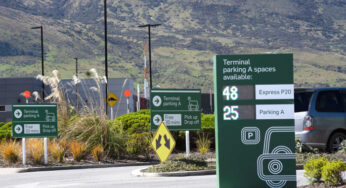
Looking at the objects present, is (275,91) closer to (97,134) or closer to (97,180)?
(97,180)

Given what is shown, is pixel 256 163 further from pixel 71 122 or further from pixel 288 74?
pixel 71 122

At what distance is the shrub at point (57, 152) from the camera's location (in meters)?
22.1

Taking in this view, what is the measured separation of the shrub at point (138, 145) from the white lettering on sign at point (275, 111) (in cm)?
1312

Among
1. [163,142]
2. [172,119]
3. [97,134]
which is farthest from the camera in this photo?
[97,134]

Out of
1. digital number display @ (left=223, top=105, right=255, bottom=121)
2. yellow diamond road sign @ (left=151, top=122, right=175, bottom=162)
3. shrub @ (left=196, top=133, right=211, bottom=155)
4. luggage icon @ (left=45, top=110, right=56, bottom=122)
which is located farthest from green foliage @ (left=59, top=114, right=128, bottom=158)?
digital number display @ (left=223, top=105, right=255, bottom=121)

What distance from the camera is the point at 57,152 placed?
72.8 feet

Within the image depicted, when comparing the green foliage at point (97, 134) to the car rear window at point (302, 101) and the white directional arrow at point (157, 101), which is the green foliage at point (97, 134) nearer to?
the white directional arrow at point (157, 101)

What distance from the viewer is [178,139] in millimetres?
25500

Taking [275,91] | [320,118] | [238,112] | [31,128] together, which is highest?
[275,91]

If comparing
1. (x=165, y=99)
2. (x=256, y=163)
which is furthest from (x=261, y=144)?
(x=165, y=99)

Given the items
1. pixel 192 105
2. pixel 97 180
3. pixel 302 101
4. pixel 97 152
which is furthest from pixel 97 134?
pixel 302 101

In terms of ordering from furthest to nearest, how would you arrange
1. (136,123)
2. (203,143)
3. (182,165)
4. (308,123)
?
(136,123) → (203,143) → (308,123) → (182,165)

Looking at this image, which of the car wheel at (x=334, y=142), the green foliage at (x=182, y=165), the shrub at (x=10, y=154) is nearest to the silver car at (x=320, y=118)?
the car wheel at (x=334, y=142)

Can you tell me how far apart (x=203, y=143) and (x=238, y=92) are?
47.1 feet
